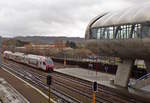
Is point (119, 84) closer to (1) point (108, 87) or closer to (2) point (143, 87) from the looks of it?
(1) point (108, 87)

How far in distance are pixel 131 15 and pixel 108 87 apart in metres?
9.46

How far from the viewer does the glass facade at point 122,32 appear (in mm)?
29648

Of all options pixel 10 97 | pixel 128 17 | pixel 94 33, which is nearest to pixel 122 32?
pixel 128 17

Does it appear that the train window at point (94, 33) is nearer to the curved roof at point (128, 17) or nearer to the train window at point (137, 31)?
the curved roof at point (128, 17)

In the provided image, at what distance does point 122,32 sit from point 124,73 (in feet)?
18.0

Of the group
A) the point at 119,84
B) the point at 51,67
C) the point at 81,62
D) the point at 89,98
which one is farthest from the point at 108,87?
the point at 81,62

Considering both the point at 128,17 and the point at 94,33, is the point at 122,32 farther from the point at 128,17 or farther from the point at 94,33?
the point at 94,33

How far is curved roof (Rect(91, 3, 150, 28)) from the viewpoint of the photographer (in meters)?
29.7

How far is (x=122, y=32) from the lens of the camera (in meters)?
32.9

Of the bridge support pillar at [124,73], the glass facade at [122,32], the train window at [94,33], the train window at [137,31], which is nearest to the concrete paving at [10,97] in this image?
the bridge support pillar at [124,73]

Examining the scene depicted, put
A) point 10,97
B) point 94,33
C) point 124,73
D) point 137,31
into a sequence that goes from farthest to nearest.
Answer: point 94,33 → point 124,73 → point 137,31 → point 10,97

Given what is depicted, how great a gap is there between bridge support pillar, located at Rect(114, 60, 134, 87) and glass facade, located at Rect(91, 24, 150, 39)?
370cm

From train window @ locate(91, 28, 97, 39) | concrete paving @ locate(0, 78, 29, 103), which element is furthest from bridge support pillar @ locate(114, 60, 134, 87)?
concrete paving @ locate(0, 78, 29, 103)

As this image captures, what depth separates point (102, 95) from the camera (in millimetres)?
29766
